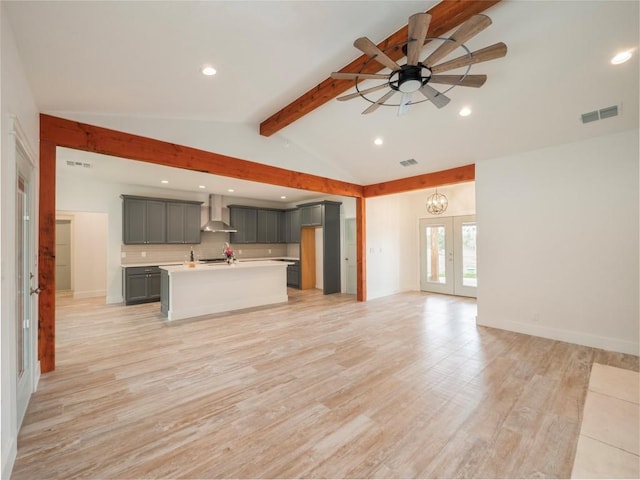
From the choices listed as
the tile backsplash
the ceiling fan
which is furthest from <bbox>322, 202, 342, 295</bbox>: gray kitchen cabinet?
the ceiling fan

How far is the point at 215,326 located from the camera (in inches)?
184

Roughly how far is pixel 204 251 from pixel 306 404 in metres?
6.42

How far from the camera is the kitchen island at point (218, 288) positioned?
516cm

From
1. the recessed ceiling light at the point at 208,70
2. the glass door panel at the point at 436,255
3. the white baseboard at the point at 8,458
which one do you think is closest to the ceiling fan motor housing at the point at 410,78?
the recessed ceiling light at the point at 208,70


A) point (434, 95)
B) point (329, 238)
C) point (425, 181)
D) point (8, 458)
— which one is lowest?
point (8, 458)

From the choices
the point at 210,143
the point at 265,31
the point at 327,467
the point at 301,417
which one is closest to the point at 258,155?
the point at 210,143

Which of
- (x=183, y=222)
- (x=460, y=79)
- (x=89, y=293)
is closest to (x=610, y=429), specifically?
(x=460, y=79)

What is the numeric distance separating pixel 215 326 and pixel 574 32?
18.5 feet

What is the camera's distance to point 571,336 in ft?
12.9

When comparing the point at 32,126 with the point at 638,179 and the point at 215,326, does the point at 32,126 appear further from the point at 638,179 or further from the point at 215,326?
the point at 638,179

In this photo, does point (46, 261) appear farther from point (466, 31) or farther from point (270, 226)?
point (270, 226)

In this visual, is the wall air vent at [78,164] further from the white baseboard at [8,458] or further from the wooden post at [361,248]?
the wooden post at [361,248]

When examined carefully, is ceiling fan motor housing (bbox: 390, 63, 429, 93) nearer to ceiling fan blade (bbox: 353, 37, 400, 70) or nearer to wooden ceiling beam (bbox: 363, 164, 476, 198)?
ceiling fan blade (bbox: 353, 37, 400, 70)

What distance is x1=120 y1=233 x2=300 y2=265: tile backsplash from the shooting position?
22.8 feet
